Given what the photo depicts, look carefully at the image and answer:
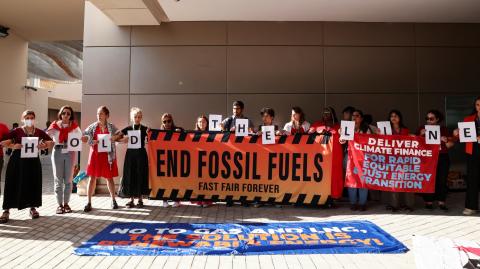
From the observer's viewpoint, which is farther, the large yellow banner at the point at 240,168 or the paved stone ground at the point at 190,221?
the large yellow banner at the point at 240,168

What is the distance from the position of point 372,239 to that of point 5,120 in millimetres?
15636

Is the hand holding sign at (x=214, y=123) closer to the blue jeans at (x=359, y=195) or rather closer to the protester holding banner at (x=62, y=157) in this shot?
the protester holding banner at (x=62, y=157)

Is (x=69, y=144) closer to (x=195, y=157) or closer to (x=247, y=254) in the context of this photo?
(x=195, y=157)

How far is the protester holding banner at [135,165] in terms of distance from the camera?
6.17 m

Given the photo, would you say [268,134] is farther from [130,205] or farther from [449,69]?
[449,69]

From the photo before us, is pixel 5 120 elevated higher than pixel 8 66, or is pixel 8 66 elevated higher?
pixel 8 66

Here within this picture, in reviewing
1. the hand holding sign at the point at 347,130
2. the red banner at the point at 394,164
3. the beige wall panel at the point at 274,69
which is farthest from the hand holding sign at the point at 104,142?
the red banner at the point at 394,164

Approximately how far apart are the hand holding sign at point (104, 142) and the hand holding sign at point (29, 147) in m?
1.02

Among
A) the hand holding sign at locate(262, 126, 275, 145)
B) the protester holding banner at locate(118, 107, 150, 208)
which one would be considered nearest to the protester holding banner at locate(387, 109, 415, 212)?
the hand holding sign at locate(262, 126, 275, 145)

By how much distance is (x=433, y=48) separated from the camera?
8.21 metres

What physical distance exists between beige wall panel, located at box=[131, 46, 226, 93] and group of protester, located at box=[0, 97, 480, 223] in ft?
5.21

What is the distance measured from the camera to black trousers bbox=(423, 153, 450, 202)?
6.07m

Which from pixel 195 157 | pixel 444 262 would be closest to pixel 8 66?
pixel 195 157

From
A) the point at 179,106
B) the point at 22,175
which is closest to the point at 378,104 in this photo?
the point at 179,106
